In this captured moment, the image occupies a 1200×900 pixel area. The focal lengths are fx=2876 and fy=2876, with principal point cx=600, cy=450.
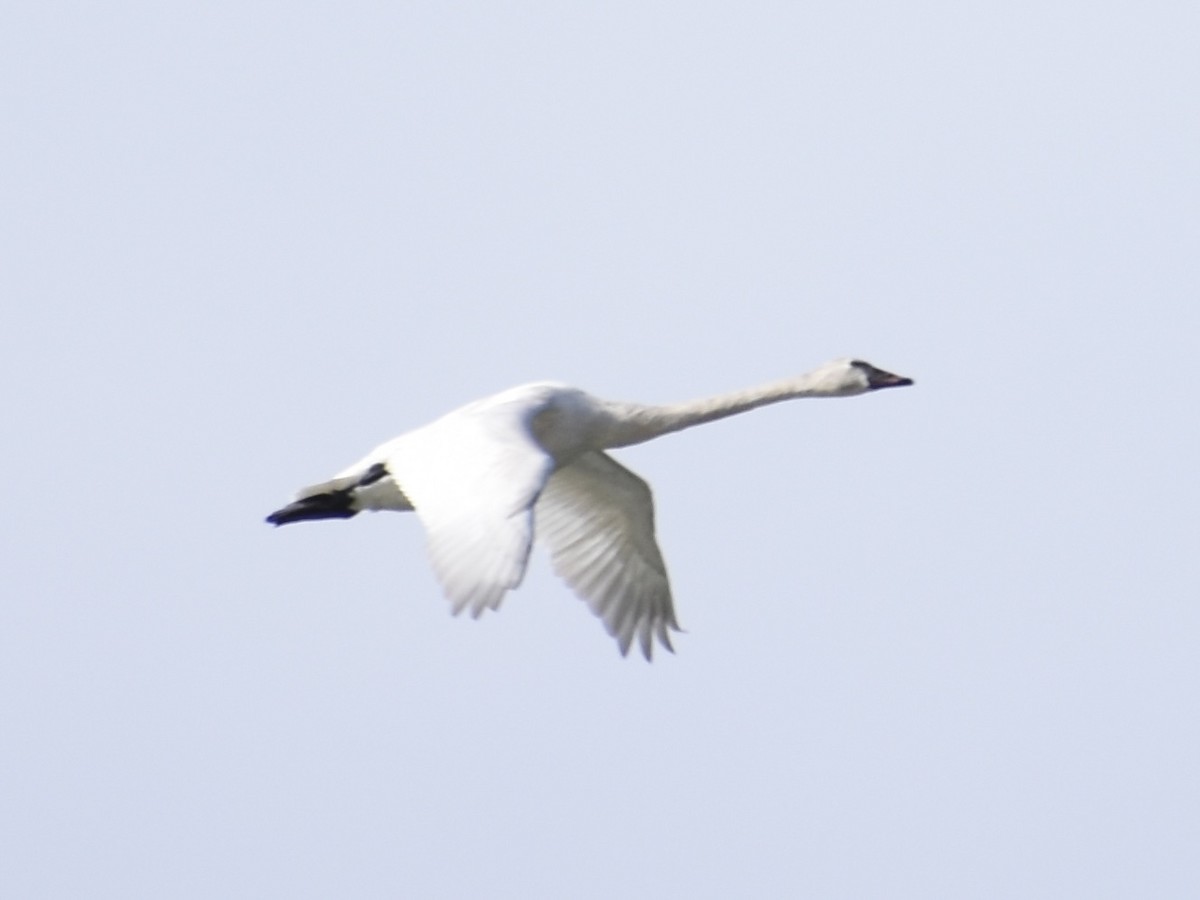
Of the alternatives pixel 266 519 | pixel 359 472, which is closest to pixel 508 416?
pixel 359 472

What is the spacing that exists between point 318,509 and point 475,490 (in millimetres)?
3527

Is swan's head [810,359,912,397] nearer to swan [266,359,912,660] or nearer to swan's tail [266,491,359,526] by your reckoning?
swan [266,359,912,660]

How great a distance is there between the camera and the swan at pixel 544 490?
16969 mm

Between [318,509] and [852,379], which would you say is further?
[852,379]

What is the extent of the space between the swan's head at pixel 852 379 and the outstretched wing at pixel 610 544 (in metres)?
1.61

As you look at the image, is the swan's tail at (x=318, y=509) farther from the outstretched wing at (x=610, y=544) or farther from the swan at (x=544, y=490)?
the outstretched wing at (x=610, y=544)

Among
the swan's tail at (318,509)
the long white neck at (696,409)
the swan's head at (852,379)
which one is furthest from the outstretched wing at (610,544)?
the swan's tail at (318,509)

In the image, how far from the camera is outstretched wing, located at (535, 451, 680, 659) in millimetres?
22453

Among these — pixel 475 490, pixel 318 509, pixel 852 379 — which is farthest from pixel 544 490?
pixel 475 490

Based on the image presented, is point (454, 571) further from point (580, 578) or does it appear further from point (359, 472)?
point (580, 578)

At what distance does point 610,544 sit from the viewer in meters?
22.8

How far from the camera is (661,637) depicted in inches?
909

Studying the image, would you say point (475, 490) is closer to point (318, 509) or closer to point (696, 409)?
point (318, 509)

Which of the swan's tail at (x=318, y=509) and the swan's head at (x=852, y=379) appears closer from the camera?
the swan's tail at (x=318, y=509)
